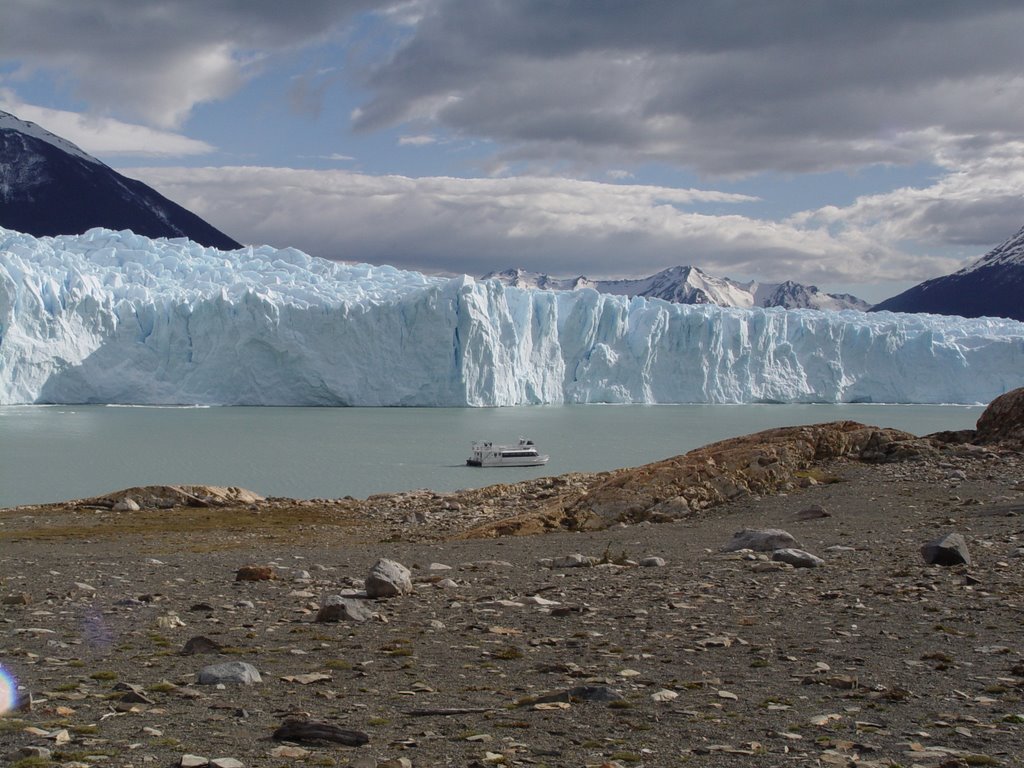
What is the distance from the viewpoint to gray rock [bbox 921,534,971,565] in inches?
268

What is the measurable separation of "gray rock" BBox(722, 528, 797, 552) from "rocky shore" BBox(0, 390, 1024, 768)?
0.05 ft

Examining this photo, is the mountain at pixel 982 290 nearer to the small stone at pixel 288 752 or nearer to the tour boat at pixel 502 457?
the tour boat at pixel 502 457

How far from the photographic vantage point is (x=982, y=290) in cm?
16925

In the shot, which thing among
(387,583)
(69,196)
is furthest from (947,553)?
(69,196)

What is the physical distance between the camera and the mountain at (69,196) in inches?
4326

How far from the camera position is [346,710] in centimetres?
377

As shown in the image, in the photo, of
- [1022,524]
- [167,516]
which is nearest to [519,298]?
[167,516]

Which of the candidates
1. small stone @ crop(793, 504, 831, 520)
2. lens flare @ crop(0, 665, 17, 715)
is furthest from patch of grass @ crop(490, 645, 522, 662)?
small stone @ crop(793, 504, 831, 520)

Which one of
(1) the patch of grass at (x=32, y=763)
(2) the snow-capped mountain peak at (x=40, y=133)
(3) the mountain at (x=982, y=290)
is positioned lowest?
(1) the patch of grass at (x=32, y=763)

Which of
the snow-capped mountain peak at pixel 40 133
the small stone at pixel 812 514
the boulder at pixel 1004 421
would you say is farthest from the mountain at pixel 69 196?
the small stone at pixel 812 514

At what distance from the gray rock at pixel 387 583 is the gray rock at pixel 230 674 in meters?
2.17

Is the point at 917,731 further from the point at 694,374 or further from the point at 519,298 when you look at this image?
the point at 694,374

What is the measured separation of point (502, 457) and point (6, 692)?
2871cm

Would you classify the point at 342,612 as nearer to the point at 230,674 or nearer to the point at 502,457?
the point at 230,674
